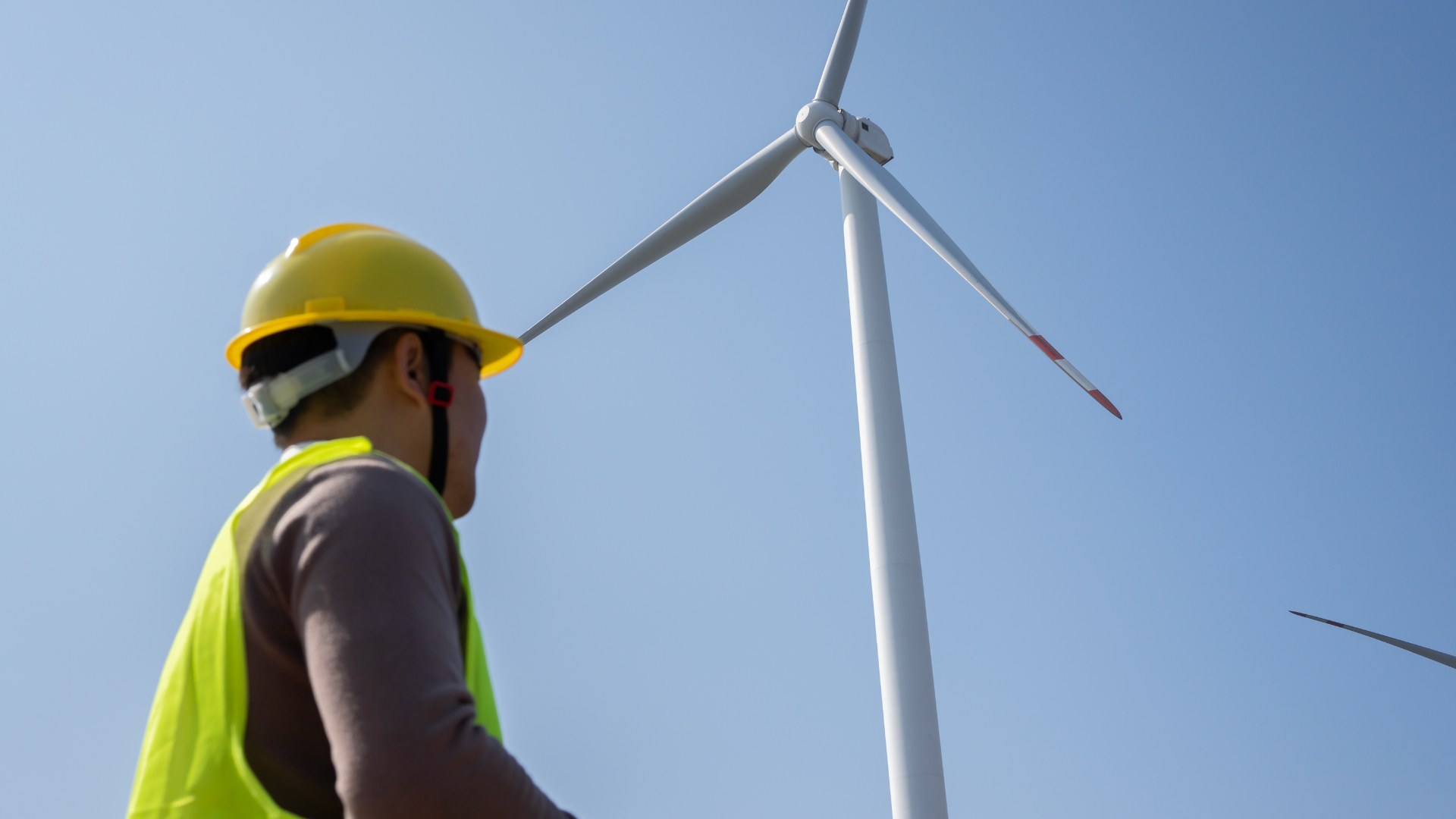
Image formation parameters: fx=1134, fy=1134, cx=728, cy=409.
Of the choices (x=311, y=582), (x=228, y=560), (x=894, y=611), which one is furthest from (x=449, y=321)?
(x=894, y=611)

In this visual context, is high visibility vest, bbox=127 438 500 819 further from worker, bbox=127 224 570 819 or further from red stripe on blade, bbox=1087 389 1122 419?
red stripe on blade, bbox=1087 389 1122 419

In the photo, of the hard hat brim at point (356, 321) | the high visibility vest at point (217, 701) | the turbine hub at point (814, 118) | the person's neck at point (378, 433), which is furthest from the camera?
the turbine hub at point (814, 118)

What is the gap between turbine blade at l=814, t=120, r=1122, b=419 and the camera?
851 inches

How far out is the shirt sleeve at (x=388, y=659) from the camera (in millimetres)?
2371

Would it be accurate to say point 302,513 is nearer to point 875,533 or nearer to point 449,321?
point 449,321

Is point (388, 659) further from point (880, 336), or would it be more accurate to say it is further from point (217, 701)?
point (880, 336)

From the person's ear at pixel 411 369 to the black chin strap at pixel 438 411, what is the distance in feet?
0.06

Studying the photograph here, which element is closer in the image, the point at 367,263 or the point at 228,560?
the point at 228,560

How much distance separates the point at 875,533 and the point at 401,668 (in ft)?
72.0

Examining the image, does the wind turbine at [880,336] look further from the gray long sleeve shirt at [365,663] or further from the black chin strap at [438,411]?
the gray long sleeve shirt at [365,663]

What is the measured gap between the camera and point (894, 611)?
23016mm

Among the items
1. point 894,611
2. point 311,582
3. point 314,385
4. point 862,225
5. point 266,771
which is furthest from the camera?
point 862,225

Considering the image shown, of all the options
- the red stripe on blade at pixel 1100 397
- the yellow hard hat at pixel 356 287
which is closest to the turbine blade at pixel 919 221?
the red stripe on blade at pixel 1100 397

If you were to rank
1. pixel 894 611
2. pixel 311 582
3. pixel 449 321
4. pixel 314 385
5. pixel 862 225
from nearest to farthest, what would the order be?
pixel 311 582 → pixel 314 385 → pixel 449 321 → pixel 894 611 → pixel 862 225
